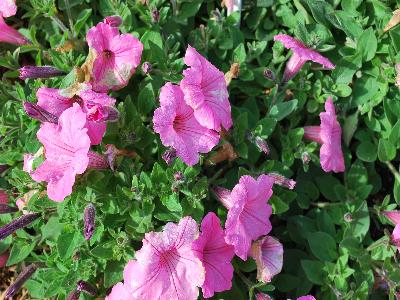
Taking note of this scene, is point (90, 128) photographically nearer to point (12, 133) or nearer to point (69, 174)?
point (69, 174)

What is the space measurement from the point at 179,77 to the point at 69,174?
90cm

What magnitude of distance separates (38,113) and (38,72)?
35 centimetres

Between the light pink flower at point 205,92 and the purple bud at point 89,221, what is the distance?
0.65 meters

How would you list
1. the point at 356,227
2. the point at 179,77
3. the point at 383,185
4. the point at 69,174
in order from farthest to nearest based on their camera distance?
1. the point at 383,185
2. the point at 356,227
3. the point at 179,77
4. the point at 69,174

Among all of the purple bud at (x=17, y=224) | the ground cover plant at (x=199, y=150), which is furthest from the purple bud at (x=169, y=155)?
the purple bud at (x=17, y=224)

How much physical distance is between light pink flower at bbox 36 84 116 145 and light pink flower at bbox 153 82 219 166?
254mm

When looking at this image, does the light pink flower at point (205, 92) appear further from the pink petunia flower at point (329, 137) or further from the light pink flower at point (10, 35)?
the light pink flower at point (10, 35)

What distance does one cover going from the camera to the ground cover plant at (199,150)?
243cm

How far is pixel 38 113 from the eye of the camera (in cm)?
240

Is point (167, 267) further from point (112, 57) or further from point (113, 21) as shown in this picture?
point (113, 21)

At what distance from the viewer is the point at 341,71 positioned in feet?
10.5

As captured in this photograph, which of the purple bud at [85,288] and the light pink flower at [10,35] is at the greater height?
the light pink flower at [10,35]

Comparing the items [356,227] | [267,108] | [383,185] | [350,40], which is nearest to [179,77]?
[267,108]

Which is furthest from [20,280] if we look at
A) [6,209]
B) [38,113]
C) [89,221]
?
[38,113]
